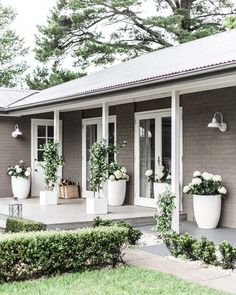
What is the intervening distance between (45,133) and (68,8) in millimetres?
11233

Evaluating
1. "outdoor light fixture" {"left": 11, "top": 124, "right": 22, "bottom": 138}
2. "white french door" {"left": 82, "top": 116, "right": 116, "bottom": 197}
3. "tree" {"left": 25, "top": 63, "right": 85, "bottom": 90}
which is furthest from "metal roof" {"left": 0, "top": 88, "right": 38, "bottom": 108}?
"tree" {"left": 25, "top": 63, "right": 85, "bottom": 90}

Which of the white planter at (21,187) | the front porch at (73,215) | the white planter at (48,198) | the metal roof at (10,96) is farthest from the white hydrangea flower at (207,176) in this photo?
the metal roof at (10,96)

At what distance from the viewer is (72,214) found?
9383mm

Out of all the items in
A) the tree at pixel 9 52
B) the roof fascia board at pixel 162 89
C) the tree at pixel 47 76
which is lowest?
the roof fascia board at pixel 162 89

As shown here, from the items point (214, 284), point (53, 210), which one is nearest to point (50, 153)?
point (53, 210)

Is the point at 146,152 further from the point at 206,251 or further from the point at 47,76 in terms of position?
the point at 47,76

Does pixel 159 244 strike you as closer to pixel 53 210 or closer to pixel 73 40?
pixel 53 210

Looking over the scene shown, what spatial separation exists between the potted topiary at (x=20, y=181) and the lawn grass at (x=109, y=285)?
26.4 ft

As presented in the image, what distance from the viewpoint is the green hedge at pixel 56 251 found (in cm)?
520

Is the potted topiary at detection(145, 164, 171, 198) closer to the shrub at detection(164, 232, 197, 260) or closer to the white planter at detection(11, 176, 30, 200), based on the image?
the shrub at detection(164, 232, 197, 260)

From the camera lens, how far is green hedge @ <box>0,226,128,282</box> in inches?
205

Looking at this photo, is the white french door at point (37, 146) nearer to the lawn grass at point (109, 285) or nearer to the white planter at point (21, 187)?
the white planter at point (21, 187)

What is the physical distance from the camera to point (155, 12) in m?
24.5

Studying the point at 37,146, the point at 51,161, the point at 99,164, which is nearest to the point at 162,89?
the point at 99,164
